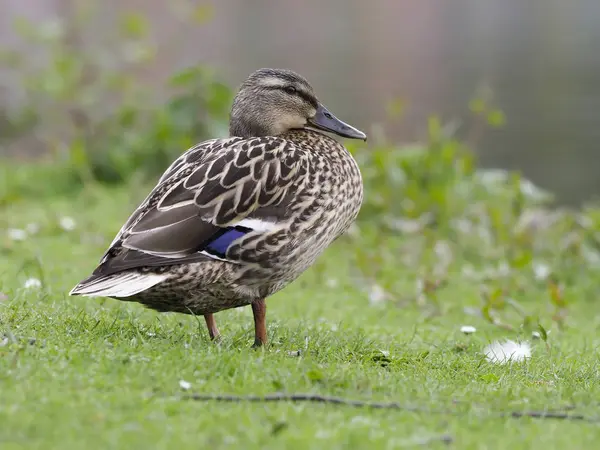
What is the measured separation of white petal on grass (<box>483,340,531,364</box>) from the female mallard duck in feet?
3.74

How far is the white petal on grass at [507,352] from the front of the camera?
18.0 ft

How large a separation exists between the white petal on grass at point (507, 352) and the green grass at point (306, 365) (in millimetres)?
82

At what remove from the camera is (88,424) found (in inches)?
138

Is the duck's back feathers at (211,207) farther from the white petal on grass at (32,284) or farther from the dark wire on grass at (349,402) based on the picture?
the white petal on grass at (32,284)

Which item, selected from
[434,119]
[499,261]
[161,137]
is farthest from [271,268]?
[161,137]

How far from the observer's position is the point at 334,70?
27.1 m

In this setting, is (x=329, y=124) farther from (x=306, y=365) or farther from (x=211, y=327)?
(x=306, y=365)

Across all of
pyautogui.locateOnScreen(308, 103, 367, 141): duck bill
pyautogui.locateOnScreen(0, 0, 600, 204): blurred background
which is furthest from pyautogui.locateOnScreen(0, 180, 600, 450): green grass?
pyautogui.locateOnScreen(0, 0, 600, 204): blurred background

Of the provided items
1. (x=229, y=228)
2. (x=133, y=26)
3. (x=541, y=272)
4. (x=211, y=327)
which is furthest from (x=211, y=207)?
(x=133, y=26)

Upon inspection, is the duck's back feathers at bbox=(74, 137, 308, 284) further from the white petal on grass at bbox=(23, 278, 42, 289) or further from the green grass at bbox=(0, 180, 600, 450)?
the white petal on grass at bbox=(23, 278, 42, 289)

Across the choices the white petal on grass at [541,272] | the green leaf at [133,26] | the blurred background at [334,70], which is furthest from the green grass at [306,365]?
the green leaf at [133,26]

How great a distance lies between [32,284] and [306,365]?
283 centimetres

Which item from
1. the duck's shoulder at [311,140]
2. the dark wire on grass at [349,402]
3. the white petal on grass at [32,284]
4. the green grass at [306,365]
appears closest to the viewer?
the green grass at [306,365]

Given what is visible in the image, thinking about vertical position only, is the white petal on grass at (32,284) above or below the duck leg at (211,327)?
below
